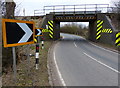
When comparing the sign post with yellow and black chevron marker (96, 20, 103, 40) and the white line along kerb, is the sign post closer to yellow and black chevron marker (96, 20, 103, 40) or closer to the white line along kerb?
the white line along kerb

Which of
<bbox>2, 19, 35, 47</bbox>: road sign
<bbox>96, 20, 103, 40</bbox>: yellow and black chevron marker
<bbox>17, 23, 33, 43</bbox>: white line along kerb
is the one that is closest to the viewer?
<bbox>2, 19, 35, 47</bbox>: road sign

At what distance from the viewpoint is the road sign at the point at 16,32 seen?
366 cm

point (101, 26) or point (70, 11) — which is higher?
point (70, 11)

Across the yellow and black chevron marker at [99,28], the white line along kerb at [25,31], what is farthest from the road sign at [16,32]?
the yellow and black chevron marker at [99,28]

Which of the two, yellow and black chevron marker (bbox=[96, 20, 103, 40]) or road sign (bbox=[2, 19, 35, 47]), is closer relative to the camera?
road sign (bbox=[2, 19, 35, 47])

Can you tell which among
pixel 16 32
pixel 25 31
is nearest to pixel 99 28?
pixel 25 31

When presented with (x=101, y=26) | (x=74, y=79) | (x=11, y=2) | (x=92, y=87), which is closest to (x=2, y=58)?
(x=11, y=2)

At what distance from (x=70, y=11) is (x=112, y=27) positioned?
8.32 metres

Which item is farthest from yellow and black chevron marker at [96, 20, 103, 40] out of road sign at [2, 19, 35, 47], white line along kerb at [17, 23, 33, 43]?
white line along kerb at [17, 23, 33, 43]

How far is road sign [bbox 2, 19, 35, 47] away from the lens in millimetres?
3660

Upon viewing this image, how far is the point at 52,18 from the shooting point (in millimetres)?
22875

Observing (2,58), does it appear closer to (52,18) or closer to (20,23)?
(20,23)

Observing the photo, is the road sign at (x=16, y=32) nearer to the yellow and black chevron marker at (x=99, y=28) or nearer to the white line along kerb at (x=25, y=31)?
the white line along kerb at (x=25, y=31)

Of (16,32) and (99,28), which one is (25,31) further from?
(99,28)
